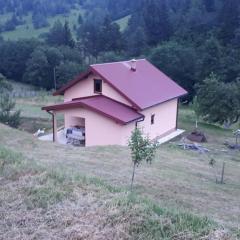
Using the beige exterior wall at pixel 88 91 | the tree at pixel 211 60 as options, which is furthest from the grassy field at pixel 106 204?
the tree at pixel 211 60

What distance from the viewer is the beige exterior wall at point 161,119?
80.6 ft

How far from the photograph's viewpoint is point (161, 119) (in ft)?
86.6

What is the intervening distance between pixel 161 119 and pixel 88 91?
181 inches

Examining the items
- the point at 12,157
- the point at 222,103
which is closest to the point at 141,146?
the point at 12,157

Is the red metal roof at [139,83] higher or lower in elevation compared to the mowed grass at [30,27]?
lower

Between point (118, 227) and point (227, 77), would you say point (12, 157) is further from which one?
point (227, 77)

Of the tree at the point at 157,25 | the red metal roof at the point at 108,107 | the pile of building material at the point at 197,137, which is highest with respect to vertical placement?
the tree at the point at 157,25

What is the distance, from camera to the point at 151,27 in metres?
69.0

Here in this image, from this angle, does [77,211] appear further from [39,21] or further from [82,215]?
[39,21]

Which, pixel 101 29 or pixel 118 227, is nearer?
pixel 118 227

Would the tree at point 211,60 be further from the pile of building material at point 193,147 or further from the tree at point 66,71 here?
the pile of building material at point 193,147

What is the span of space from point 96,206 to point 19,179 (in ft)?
5.43

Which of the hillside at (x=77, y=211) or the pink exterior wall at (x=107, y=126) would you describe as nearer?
the hillside at (x=77, y=211)

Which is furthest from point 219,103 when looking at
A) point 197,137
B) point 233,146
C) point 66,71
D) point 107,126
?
point 66,71
